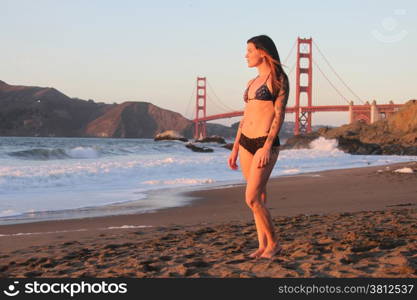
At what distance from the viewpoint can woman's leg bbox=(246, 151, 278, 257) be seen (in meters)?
2.91

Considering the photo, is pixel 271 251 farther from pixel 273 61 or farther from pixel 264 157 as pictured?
pixel 273 61

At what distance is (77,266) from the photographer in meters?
3.03

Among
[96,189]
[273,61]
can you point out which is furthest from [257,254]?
[96,189]

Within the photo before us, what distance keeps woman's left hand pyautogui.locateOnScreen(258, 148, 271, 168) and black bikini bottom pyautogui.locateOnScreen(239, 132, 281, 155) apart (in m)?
0.06

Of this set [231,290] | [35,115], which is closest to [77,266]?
[231,290]

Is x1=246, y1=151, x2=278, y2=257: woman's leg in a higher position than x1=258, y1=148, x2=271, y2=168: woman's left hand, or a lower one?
lower

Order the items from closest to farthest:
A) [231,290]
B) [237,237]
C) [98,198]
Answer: [231,290], [237,237], [98,198]

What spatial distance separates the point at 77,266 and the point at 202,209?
123 inches

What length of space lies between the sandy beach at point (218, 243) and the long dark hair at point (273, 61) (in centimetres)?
92

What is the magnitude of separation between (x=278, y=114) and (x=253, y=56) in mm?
391

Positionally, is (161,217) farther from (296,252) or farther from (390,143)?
(390,143)

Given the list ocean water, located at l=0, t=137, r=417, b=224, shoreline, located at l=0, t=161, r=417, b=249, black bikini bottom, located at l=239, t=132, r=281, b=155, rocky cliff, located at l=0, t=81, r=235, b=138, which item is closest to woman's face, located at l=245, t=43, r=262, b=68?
black bikini bottom, located at l=239, t=132, r=281, b=155

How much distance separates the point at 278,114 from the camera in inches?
112

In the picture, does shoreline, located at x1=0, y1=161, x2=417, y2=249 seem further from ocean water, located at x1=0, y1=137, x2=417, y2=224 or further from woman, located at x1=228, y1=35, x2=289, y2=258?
woman, located at x1=228, y1=35, x2=289, y2=258
